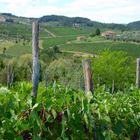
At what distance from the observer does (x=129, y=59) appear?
210 feet

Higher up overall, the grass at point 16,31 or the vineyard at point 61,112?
the vineyard at point 61,112

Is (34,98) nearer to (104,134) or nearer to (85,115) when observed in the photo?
(85,115)

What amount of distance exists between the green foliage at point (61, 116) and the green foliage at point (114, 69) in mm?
47921

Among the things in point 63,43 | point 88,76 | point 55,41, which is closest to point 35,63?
point 88,76

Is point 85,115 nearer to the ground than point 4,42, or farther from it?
farther from it

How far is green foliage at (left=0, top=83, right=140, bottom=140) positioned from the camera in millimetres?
3496

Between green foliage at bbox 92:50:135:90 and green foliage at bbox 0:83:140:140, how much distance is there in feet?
157

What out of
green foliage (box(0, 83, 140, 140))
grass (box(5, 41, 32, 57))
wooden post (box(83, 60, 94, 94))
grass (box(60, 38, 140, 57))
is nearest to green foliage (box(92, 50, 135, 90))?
grass (box(5, 41, 32, 57))

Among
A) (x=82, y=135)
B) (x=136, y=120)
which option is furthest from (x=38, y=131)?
(x=136, y=120)

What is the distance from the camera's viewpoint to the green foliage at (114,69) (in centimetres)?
5434

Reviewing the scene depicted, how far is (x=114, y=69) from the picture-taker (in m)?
56.6

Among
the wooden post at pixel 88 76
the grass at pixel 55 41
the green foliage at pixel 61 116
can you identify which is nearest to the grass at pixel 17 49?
the grass at pixel 55 41

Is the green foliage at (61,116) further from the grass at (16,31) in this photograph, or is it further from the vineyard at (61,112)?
the grass at (16,31)

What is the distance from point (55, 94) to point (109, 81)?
50140 mm
